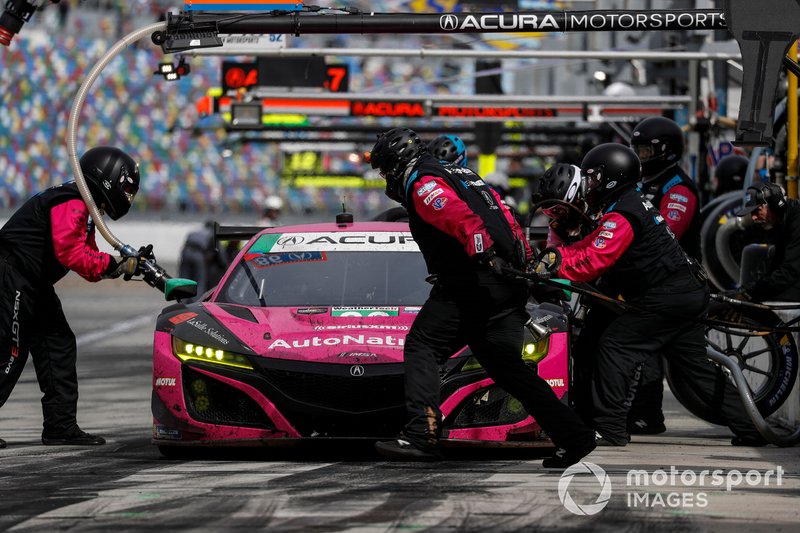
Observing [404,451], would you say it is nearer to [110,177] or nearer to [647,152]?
[110,177]

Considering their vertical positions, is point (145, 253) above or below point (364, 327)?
above

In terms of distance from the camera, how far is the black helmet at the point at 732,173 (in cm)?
1614

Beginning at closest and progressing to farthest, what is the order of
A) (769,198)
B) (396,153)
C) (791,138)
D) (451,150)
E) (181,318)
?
1. (396,153)
2. (181,318)
3. (451,150)
4. (769,198)
5. (791,138)

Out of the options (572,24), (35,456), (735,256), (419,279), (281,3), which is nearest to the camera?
(35,456)

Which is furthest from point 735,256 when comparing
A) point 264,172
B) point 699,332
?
point 264,172

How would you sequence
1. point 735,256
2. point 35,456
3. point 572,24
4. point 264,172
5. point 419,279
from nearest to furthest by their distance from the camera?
point 35,456, point 419,279, point 572,24, point 735,256, point 264,172

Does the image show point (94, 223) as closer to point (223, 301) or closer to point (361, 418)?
point (223, 301)

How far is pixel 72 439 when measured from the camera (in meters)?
9.23

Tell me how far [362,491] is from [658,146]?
4.29 m

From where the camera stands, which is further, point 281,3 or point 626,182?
point 281,3

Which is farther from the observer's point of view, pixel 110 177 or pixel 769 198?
pixel 769 198

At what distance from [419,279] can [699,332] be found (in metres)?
1.60

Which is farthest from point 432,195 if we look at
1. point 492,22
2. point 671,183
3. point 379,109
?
point 379,109

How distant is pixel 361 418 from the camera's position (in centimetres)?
794
